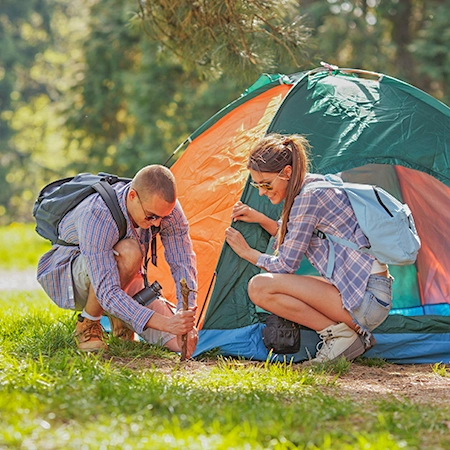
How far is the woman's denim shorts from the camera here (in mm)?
3797

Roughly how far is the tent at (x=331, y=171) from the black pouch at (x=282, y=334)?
→ 11cm

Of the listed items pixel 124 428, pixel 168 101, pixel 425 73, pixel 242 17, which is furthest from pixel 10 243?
pixel 124 428

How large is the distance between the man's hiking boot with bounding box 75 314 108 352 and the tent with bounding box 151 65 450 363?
61 centimetres

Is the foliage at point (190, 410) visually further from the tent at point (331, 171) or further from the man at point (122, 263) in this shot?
the tent at point (331, 171)

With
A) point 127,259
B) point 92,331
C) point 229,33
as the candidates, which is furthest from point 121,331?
point 229,33

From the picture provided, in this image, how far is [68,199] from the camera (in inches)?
154

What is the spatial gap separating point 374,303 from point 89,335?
1.56 m

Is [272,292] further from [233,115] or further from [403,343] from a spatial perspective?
[233,115]

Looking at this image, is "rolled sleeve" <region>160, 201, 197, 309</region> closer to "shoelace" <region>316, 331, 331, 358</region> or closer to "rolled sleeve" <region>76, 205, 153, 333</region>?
"rolled sleeve" <region>76, 205, 153, 333</region>

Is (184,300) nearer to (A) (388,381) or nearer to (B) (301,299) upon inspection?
(B) (301,299)

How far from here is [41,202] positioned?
160 inches

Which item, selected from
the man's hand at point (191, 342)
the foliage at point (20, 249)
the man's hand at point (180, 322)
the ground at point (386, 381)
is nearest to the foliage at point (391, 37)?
the foliage at point (20, 249)

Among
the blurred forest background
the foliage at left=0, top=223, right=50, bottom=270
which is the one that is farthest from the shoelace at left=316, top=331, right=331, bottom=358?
the foliage at left=0, top=223, right=50, bottom=270

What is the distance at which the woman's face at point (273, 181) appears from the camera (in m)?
3.85
